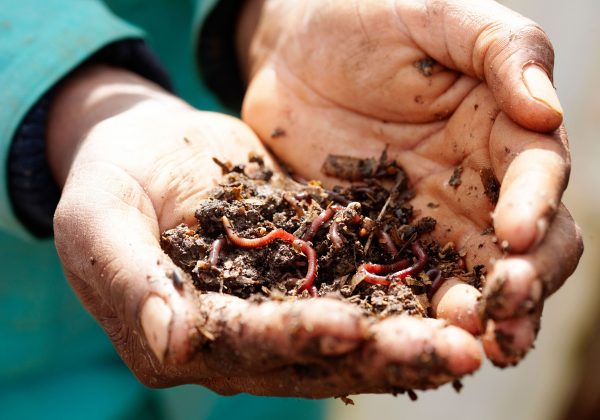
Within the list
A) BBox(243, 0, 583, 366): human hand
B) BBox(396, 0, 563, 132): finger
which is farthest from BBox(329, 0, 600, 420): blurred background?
BBox(396, 0, 563, 132): finger

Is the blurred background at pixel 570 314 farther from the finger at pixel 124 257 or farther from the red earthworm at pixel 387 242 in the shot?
the finger at pixel 124 257

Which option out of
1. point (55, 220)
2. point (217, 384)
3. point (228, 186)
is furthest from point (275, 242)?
point (55, 220)

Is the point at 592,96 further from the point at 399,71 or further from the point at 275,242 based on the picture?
the point at 275,242

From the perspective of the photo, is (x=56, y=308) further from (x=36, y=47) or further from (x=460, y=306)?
(x=460, y=306)

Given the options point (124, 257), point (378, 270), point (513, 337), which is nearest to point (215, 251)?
point (124, 257)

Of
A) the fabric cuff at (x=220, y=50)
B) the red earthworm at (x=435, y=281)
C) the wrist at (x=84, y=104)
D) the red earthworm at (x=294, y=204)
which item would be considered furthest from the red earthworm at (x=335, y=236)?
the fabric cuff at (x=220, y=50)
